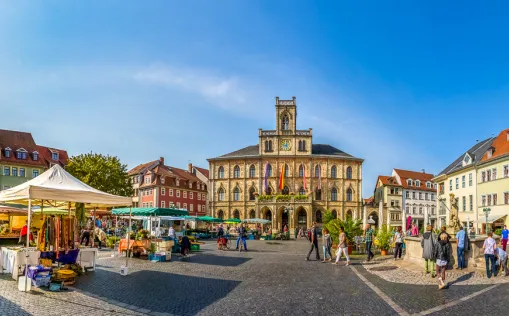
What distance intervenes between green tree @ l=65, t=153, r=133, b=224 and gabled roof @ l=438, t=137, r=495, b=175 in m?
38.4

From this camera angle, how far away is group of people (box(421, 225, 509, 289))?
13.2m

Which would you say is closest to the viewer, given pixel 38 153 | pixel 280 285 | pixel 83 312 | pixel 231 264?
pixel 83 312

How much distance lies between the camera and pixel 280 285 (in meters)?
13.3

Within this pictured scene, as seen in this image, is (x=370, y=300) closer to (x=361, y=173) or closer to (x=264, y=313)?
(x=264, y=313)

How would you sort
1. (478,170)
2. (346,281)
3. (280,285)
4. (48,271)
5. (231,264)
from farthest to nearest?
(478,170) → (231,264) → (346,281) → (280,285) → (48,271)

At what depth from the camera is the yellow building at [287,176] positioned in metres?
69.8

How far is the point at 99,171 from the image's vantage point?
4741 centimetres

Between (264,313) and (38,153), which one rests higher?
(38,153)

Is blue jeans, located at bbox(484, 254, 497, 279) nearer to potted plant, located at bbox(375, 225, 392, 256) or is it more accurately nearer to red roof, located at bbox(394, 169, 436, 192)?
potted plant, located at bbox(375, 225, 392, 256)

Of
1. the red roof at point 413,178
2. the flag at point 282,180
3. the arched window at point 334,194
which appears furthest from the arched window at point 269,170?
the red roof at point 413,178

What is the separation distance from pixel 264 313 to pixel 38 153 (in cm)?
6035

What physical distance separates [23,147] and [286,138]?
38.7 m

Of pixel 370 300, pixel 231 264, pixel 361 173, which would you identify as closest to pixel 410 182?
pixel 361 173

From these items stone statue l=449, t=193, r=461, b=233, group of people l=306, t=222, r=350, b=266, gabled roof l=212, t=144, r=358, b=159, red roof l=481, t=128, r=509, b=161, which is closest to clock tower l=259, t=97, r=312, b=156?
gabled roof l=212, t=144, r=358, b=159
